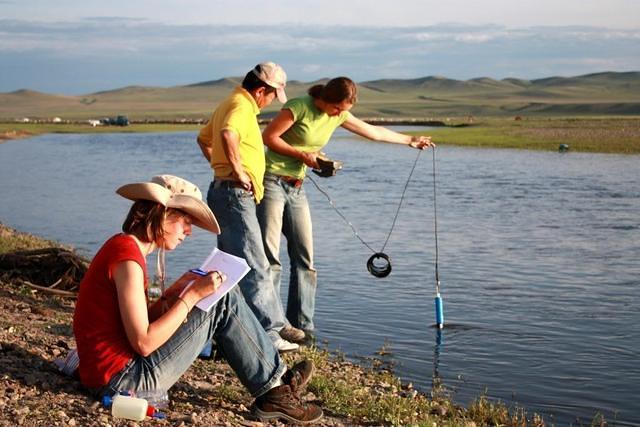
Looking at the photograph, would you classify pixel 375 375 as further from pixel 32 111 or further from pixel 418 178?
pixel 32 111

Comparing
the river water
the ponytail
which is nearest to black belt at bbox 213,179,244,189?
the ponytail

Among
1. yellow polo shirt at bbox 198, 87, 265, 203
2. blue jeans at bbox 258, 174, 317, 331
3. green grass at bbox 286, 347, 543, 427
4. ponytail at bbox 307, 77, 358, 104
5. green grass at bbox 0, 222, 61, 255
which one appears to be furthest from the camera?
green grass at bbox 0, 222, 61, 255

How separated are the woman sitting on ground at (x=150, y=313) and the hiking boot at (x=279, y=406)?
0.21 metres

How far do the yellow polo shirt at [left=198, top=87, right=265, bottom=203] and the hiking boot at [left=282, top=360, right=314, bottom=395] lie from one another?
6.19 ft

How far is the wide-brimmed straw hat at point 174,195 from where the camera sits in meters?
5.11

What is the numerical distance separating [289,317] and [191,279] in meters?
3.59

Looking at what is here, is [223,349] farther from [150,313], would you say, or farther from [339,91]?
[339,91]

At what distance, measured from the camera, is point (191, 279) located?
17.6 ft

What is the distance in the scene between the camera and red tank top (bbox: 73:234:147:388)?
5129 millimetres

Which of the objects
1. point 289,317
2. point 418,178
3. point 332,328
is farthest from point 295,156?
point 418,178

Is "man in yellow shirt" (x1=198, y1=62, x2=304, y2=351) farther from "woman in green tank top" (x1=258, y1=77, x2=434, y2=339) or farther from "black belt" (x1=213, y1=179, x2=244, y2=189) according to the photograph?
"woman in green tank top" (x1=258, y1=77, x2=434, y2=339)

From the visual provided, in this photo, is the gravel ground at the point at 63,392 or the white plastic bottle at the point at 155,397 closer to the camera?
the gravel ground at the point at 63,392

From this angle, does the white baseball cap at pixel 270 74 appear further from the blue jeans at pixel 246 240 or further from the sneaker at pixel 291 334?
the sneaker at pixel 291 334

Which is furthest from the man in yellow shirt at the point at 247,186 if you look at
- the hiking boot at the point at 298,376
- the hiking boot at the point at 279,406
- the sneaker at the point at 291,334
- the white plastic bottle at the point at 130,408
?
the white plastic bottle at the point at 130,408
